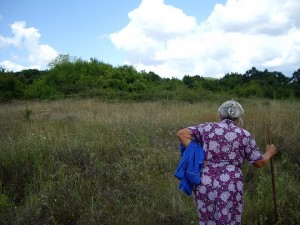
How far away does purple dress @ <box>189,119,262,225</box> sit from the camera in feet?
10.8

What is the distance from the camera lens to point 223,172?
3.31 metres

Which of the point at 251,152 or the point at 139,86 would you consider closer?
the point at 251,152

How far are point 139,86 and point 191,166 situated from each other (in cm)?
2760

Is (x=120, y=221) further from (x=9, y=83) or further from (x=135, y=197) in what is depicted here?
(x=9, y=83)

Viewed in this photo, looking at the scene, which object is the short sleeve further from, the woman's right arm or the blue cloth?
the blue cloth

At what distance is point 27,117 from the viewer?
34.9 ft

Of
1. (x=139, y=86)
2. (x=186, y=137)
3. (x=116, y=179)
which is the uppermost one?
(x=139, y=86)

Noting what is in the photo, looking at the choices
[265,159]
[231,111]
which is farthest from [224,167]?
[231,111]

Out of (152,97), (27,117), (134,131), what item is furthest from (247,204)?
(152,97)

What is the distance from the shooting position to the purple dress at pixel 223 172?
3.29 meters

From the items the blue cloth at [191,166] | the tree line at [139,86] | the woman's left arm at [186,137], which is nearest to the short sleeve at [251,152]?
the blue cloth at [191,166]

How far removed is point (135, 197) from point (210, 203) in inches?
78.6

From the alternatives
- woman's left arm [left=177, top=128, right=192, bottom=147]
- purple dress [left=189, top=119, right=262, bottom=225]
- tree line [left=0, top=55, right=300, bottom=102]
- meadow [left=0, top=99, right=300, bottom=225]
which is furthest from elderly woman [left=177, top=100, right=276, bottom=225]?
tree line [left=0, top=55, right=300, bottom=102]

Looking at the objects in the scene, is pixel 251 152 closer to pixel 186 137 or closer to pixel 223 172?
pixel 223 172
